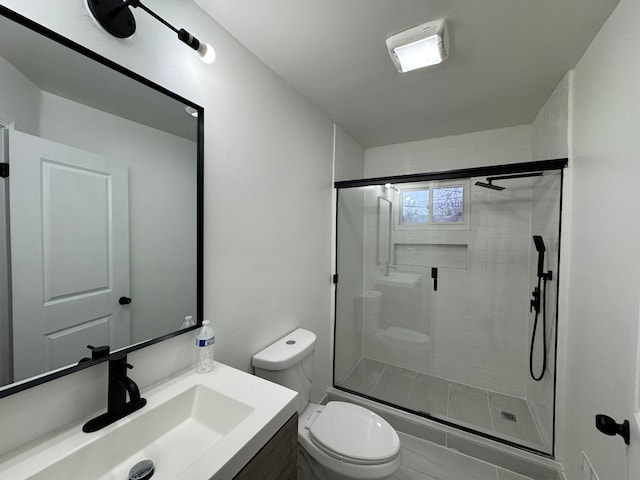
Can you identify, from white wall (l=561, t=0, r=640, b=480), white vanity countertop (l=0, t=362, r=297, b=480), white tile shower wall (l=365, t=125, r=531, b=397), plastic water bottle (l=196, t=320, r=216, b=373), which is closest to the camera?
white vanity countertop (l=0, t=362, r=297, b=480)

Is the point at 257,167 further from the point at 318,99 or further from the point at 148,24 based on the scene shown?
the point at 318,99

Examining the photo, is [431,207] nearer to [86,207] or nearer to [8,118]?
[86,207]

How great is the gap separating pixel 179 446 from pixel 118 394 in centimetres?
27

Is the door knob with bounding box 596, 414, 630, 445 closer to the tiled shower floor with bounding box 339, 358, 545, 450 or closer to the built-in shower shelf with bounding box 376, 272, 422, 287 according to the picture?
the tiled shower floor with bounding box 339, 358, 545, 450

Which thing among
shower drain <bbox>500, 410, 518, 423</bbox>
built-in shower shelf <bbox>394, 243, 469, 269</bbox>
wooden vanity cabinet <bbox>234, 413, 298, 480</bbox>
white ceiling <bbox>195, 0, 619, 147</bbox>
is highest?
white ceiling <bbox>195, 0, 619, 147</bbox>

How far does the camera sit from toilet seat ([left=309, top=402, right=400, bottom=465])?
47.6 inches

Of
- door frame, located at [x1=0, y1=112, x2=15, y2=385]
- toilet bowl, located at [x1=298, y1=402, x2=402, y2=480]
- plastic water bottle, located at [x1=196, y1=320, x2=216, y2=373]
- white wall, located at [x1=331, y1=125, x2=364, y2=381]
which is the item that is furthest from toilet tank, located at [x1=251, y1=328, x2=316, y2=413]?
door frame, located at [x1=0, y1=112, x2=15, y2=385]

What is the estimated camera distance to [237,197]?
1330 millimetres

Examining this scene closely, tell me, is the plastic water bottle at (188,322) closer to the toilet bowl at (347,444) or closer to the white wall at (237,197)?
the white wall at (237,197)

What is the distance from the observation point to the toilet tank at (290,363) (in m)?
1.38

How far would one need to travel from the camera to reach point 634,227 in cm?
90

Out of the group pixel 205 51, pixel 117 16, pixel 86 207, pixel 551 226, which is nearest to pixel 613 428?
pixel 551 226

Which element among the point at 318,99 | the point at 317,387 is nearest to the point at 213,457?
the point at 317,387

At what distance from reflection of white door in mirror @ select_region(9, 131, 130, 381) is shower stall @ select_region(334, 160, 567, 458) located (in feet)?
5.51
